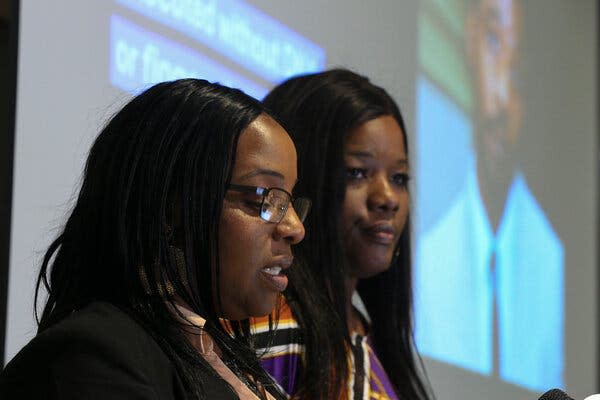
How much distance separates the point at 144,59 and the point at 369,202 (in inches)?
23.9

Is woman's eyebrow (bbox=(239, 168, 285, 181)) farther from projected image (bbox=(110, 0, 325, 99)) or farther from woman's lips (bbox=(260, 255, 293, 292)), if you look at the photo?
projected image (bbox=(110, 0, 325, 99))

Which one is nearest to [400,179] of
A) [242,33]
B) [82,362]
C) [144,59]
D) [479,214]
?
[144,59]

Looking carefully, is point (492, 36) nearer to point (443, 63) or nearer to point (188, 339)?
point (443, 63)

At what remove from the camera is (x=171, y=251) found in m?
1.47

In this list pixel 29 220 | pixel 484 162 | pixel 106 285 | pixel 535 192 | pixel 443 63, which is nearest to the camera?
pixel 106 285

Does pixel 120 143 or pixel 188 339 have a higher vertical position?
pixel 120 143

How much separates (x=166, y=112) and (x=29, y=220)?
0.84 meters

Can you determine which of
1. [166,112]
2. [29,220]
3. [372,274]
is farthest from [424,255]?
[166,112]

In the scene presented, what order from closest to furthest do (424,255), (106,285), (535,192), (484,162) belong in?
1. (106,285)
2. (424,255)
3. (484,162)
4. (535,192)

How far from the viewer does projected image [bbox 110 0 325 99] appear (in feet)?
8.30

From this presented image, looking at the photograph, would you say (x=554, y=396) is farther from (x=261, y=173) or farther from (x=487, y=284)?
(x=487, y=284)

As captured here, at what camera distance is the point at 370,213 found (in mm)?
2328

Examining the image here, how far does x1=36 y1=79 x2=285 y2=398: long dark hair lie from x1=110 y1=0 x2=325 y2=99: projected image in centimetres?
99

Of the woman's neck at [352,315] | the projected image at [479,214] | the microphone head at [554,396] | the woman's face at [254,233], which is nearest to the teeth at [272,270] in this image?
the woman's face at [254,233]
